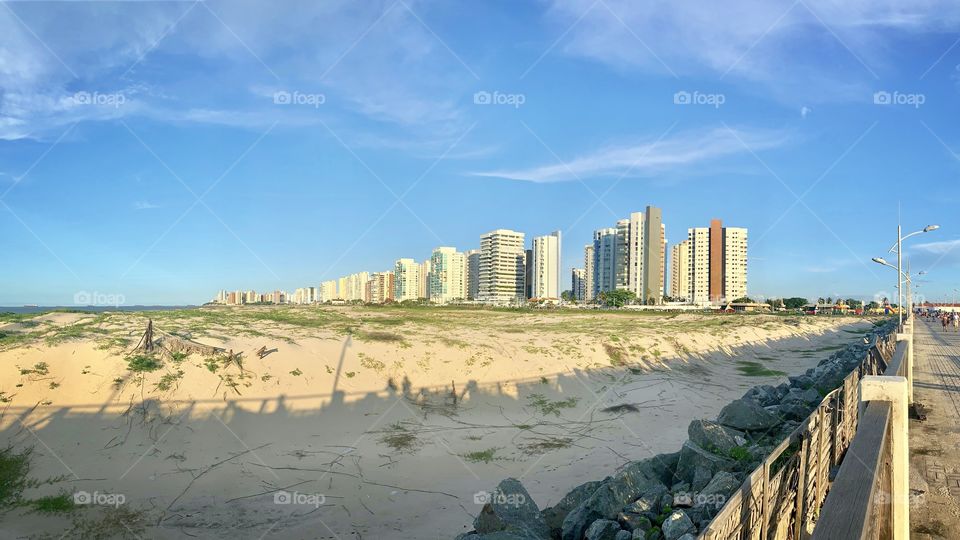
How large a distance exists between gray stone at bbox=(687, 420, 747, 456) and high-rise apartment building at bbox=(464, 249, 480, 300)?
143 metres

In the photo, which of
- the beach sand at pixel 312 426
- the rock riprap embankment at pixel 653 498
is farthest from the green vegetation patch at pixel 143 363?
the rock riprap embankment at pixel 653 498

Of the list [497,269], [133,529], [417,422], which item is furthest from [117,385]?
[497,269]

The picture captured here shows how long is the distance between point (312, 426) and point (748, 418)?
36.1 feet

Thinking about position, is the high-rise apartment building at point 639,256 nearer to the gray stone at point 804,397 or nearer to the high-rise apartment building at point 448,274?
the high-rise apartment building at point 448,274

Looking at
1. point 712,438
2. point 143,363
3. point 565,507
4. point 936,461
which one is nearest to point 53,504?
point 143,363

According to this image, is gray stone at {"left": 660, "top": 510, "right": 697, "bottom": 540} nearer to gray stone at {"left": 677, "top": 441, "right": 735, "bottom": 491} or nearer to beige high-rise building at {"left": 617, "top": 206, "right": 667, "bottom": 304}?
gray stone at {"left": 677, "top": 441, "right": 735, "bottom": 491}

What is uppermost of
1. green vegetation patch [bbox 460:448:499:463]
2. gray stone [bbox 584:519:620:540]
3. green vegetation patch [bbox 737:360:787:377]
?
gray stone [bbox 584:519:620:540]

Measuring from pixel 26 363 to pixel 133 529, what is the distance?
796 cm

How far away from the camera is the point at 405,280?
479 feet

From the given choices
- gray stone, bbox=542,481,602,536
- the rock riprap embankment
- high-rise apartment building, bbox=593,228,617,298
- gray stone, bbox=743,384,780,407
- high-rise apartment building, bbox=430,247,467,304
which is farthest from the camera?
high-rise apartment building, bbox=430,247,467,304

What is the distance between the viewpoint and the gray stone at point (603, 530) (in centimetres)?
581

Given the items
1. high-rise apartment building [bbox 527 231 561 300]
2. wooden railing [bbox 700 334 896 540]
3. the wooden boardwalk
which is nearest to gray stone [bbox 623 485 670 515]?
wooden railing [bbox 700 334 896 540]

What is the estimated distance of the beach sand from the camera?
983 cm

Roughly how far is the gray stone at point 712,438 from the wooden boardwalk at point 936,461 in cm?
214
